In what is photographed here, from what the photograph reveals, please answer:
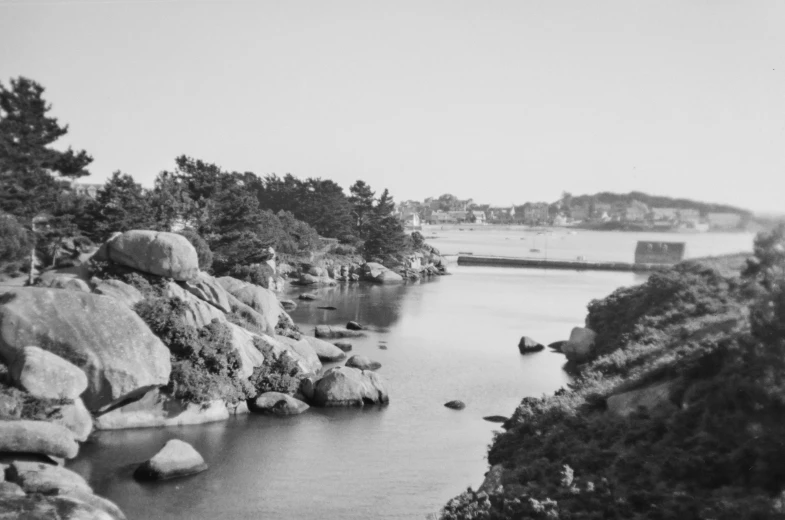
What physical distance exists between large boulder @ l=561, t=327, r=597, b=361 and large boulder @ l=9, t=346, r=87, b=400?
34356 millimetres

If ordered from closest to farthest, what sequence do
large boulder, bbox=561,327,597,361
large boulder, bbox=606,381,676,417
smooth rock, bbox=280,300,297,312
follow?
1. large boulder, bbox=606,381,676,417
2. large boulder, bbox=561,327,597,361
3. smooth rock, bbox=280,300,297,312

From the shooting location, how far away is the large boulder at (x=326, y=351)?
47938 mm

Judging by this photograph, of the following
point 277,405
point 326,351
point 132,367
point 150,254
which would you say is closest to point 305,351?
point 326,351

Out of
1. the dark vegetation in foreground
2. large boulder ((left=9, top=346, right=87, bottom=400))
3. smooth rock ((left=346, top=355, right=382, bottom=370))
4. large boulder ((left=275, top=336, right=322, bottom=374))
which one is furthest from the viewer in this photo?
smooth rock ((left=346, top=355, right=382, bottom=370))

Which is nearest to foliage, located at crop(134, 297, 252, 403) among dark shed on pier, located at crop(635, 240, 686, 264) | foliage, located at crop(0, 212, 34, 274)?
foliage, located at crop(0, 212, 34, 274)

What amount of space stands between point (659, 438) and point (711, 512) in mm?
4933

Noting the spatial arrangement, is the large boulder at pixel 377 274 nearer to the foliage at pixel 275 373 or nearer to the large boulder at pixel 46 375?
the foliage at pixel 275 373

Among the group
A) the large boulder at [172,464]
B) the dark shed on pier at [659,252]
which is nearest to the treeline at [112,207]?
the large boulder at [172,464]

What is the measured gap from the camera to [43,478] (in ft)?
76.2

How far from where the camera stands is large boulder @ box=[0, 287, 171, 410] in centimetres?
3045

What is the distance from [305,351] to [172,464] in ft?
58.1

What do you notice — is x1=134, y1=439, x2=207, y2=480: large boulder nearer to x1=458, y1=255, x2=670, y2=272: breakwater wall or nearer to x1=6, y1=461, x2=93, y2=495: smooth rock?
x1=6, y1=461, x2=93, y2=495: smooth rock

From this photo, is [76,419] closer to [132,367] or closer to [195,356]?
[132,367]

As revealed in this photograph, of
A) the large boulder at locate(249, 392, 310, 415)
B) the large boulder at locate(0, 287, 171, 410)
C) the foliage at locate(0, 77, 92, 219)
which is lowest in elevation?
the large boulder at locate(249, 392, 310, 415)
